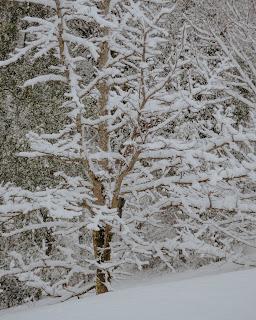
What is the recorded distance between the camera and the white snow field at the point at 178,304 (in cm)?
196

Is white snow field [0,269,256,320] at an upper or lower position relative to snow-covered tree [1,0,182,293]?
lower

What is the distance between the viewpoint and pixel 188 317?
1936mm

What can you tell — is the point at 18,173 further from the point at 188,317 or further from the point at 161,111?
the point at 188,317

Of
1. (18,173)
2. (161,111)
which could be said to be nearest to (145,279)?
(18,173)

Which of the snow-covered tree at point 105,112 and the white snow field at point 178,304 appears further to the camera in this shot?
the snow-covered tree at point 105,112

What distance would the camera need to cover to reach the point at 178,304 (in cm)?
212

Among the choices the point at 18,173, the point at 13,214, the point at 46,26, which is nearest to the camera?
the point at 46,26

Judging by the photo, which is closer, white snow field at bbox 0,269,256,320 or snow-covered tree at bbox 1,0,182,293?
white snow field at bbox 0,269,256,320

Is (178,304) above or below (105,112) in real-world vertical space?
below

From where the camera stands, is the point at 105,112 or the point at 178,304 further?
the point at 105,112

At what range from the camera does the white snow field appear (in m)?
1.96

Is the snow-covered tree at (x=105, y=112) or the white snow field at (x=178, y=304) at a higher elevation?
the snow-covered tree at (x=105, y=112)

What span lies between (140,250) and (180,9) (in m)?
5.54

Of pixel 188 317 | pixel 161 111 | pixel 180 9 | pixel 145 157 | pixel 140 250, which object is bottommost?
pixel 140 250
